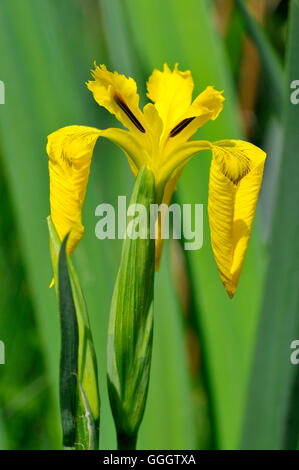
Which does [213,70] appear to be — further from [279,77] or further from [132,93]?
[132,93]

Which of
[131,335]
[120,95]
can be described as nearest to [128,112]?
[120,95]

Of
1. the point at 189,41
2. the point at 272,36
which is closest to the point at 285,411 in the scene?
the point at 189,41

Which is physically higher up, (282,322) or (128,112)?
(128,112)

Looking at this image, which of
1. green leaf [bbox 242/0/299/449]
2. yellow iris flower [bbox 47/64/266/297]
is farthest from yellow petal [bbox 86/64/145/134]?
green leaf [bbox 242/0/299/449]

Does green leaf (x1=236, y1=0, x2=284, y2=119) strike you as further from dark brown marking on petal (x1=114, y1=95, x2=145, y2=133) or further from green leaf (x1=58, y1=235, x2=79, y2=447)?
green leaf (x1=58, y1=235, x2=79, y2=447)

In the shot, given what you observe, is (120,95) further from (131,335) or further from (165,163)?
(131,335)

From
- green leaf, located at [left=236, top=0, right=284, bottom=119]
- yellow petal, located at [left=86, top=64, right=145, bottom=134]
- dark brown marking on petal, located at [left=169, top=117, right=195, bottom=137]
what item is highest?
green leaf, located at [left=236, top=0, right=284, bottom=119]
